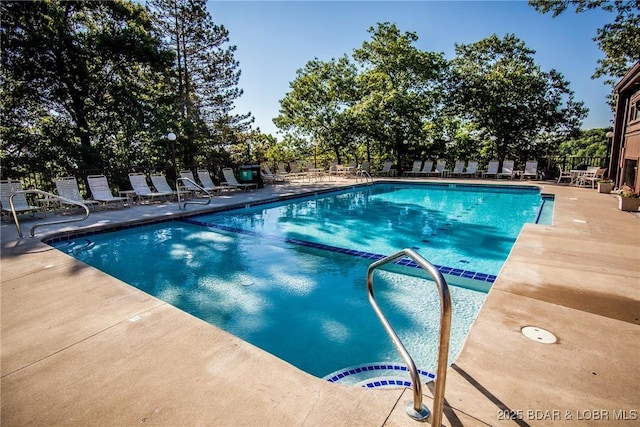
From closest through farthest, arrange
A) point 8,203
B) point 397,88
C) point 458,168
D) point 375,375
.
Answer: point 375,375, point 8,203, point 458,168, point 397,88

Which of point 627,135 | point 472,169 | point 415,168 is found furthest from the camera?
point 415,168

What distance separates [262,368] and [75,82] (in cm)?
1101

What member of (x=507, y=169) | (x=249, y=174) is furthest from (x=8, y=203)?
(x=507, y=169)

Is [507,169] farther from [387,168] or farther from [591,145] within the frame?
[591,145]

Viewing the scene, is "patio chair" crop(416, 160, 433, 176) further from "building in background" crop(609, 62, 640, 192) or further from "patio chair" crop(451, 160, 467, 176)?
"building in background" crop(609, 62, 640, 192)

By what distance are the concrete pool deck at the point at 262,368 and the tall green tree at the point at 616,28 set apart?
10.9m

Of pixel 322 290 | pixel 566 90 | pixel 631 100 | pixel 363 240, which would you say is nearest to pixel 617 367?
pixel 322 290

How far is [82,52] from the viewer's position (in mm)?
8867

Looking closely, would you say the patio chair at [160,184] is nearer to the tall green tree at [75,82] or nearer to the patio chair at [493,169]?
the tall green tree at [75,82]

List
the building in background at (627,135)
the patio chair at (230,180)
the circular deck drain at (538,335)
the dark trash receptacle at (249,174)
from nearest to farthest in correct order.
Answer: the circular deck drain at (538,335)
the building in background at (627,135)
the patio chair at (230,180)
the dark trash receptacle at (249,174)

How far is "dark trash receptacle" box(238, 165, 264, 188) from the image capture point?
1268 centimetres

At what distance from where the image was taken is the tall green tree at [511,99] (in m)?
14.9

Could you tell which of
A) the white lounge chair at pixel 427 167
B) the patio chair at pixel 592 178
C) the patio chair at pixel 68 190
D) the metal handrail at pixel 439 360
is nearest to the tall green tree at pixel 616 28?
the patio chair at pixel 592 178

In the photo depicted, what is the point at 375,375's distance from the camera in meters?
2.52
